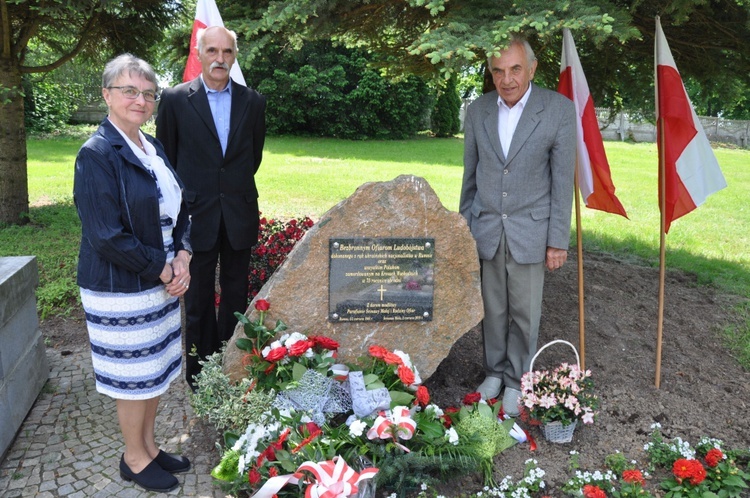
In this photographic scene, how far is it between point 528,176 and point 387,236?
0.89m

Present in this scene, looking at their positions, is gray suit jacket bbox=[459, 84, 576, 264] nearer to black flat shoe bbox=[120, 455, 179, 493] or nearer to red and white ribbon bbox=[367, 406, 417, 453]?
red and white ribbon bbox=[367, 406, 417, 453]

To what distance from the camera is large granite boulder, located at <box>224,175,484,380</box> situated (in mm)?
3426

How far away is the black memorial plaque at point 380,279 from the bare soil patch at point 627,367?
2.49ft

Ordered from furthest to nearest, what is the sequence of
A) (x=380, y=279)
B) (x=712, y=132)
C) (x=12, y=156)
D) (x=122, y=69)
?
(x=712, y=132), (x=12, y=156), (x=380, y=279), (x=122, y=69)

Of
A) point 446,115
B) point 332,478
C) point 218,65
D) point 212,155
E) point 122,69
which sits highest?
point 446,115

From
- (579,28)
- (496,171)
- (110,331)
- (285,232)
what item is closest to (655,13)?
(579,28)

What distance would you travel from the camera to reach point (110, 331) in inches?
106

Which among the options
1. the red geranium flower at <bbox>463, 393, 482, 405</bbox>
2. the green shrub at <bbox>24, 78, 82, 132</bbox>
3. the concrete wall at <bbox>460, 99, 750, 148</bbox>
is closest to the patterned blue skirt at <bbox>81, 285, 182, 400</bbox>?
the red geranium flower at <bbox>463, 393, 482, 405</bbox>

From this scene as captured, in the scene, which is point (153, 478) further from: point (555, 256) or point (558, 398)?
point (555, 256)

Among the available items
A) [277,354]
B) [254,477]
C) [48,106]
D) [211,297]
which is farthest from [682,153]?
[48,106]

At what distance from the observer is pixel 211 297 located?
12.6ft

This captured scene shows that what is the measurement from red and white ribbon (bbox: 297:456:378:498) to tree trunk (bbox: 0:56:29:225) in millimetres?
6338

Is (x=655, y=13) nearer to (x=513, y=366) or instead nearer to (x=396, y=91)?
(x=513, y=366)

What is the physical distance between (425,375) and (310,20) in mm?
2459
